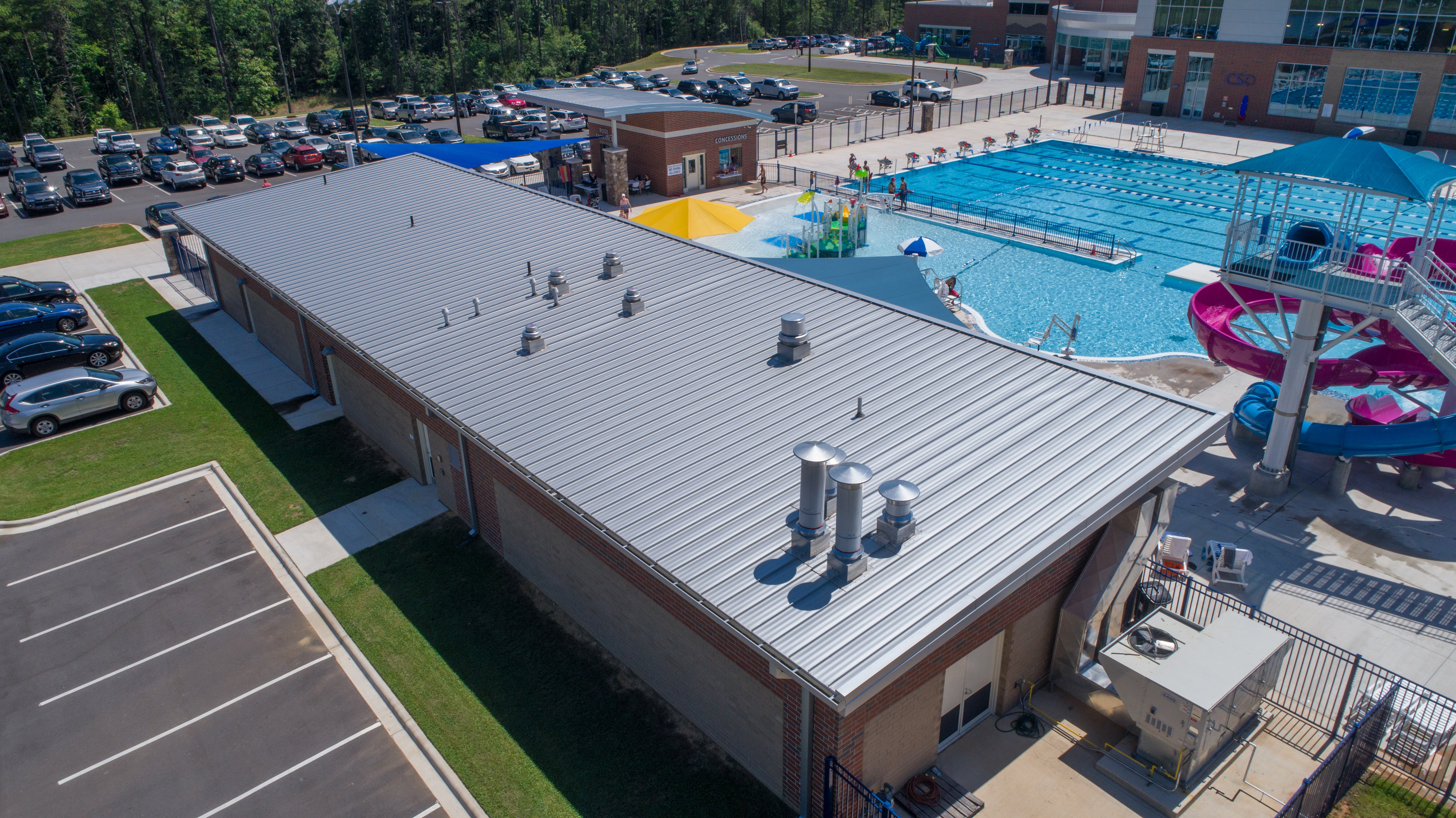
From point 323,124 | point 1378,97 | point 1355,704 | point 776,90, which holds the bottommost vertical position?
point 1355,704

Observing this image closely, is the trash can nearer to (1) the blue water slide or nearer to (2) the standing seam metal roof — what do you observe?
(2) the standing seam metal roof

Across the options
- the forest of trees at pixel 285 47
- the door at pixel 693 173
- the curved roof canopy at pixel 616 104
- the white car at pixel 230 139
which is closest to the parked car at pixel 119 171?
the white car at pixel 230 139

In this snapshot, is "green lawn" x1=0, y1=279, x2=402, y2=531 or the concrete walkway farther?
"green lawn" x1=0, y1=279, x2=402, y2=531

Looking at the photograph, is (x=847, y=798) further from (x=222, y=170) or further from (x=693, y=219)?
(x=222, y=170)

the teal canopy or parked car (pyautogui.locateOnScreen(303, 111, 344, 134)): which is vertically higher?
the teal canopy

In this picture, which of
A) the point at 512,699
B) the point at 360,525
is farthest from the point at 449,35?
the point at 512,699

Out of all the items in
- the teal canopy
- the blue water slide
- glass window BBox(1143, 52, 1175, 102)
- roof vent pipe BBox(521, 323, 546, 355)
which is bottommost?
the blue water slide

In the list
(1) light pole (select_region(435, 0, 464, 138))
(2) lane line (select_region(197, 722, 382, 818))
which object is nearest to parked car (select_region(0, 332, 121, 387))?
(2) lane line (select_region(197, 722, 382, 818))
